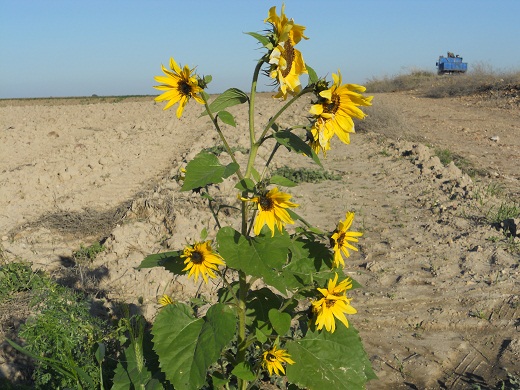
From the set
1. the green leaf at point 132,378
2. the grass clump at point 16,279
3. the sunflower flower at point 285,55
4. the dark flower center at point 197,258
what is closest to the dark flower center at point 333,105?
the sunflower flower at point 285,55

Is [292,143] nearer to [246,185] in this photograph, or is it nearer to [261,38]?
[246,185]

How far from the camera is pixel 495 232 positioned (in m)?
5.92

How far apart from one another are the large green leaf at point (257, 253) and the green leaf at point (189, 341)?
0.91 ft

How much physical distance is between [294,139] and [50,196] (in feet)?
20.3

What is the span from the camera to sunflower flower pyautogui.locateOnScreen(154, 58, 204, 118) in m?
2.22

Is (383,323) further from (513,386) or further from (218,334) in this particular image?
(218,334)

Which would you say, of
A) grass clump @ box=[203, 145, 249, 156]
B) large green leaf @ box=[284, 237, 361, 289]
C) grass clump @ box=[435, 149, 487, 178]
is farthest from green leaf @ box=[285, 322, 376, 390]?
grass clump @ box=[203, 145, 249, 156]

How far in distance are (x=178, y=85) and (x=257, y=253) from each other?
2.23 ft

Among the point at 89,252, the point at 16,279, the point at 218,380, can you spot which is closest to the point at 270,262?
the point at 218,380

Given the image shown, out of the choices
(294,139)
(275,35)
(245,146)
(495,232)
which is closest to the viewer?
(275,35)

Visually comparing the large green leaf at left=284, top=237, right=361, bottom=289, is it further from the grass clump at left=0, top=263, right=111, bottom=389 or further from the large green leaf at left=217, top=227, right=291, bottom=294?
the grass clump at left=0, top=263, right=111, bottom=389

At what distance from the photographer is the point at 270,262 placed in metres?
2.24

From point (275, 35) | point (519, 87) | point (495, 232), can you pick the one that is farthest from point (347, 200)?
point (519, 87)

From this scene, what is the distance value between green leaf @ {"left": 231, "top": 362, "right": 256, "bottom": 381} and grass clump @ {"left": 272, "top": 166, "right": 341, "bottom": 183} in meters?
5.78
